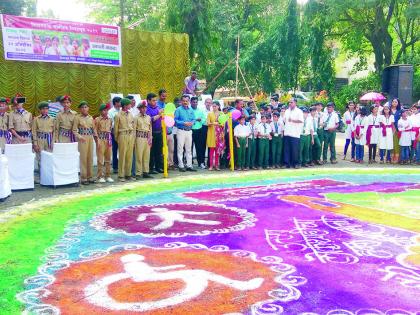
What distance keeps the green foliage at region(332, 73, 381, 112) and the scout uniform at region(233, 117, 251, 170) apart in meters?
17.0

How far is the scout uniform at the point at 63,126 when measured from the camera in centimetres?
896

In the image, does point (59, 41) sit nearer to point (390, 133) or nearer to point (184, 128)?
point (184, 128)

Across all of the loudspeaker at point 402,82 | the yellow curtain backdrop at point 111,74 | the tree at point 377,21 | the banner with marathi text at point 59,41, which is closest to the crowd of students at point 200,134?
the yellow curtain backdrop at point 111,74

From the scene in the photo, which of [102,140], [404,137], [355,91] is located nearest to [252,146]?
[102,140]

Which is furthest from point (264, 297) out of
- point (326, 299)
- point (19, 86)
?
point (19, 86)

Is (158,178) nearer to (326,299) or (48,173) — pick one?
(48,173)

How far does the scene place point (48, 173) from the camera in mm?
8875

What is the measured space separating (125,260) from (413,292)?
8.93ft

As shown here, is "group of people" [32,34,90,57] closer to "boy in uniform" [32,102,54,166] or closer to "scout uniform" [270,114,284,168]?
"boy in uniform" [32,102,54,166]

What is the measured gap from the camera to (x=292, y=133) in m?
11.4

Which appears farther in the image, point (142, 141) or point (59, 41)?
point (59, 41)

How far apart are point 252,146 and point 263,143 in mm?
290

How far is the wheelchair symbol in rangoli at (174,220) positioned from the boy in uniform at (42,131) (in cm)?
339

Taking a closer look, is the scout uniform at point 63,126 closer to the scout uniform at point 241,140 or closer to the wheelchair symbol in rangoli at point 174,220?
the wheelchair symbol in rangoli at point 174,220
